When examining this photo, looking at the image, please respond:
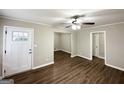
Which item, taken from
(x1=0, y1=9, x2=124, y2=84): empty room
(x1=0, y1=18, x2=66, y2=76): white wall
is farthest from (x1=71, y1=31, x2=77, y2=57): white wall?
(x1=0, y1=18, x2=66, y2=76): white wall

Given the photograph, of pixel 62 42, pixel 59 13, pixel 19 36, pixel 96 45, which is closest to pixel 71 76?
pixel 59 13

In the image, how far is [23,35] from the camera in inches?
138

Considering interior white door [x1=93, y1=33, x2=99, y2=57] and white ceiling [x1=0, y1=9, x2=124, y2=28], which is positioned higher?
white ceiling [x1=0, y1=9, x2=124, y2=28]

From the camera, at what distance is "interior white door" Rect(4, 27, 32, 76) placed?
3.12 meters

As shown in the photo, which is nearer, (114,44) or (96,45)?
(114,44)

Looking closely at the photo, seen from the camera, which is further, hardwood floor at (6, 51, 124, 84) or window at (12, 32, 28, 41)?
window at (12, 32, 28, 41)

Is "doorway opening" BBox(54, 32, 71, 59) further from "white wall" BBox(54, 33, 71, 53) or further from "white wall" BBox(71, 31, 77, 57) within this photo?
"white wall" BBox(71, 31, 77, 57)

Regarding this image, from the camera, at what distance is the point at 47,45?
4.53 metres

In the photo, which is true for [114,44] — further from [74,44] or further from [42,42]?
[42,42]

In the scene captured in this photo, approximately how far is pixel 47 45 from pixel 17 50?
1.56 metres
